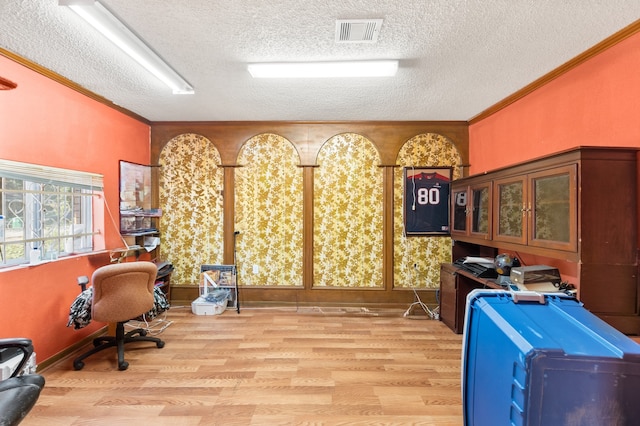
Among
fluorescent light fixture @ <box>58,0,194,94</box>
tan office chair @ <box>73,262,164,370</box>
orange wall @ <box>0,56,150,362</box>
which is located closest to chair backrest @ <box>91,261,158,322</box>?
tan office chair @ <box>73,262,164,370</box>

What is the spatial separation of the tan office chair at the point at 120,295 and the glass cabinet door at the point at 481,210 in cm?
326

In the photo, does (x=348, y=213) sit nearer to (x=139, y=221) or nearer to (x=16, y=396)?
(x=139, y=221)

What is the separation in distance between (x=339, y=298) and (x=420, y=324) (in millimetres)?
1099

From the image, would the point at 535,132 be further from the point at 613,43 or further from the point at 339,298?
the point at 339,298

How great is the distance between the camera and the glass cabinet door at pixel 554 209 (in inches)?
77.2

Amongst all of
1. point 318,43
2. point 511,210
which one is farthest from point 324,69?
point 511,210

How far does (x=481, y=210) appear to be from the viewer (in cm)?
312

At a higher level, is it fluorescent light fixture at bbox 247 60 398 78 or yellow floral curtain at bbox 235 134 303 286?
fluorescent light fixture at bbox 247 60 398 78

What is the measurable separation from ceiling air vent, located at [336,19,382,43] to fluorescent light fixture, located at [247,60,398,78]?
31cm

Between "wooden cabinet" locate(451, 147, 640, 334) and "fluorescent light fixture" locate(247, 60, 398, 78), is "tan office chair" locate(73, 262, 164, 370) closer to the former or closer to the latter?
"fluorescent light fixture" locate(247, 60, 398, 78)

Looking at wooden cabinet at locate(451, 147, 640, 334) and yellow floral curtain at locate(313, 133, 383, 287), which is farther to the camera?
yellow floral curtain at locate(313, 133, 383, 287)

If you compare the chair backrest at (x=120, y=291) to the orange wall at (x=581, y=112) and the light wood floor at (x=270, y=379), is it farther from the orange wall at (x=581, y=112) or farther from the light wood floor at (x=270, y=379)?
the orange wall at (x=581, y=112)

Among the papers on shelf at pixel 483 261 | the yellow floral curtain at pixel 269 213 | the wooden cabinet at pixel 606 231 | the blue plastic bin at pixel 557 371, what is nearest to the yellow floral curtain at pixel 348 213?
the yellow floral curtain at pixel 269 213

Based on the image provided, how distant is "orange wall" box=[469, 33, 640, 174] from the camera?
2.00m
